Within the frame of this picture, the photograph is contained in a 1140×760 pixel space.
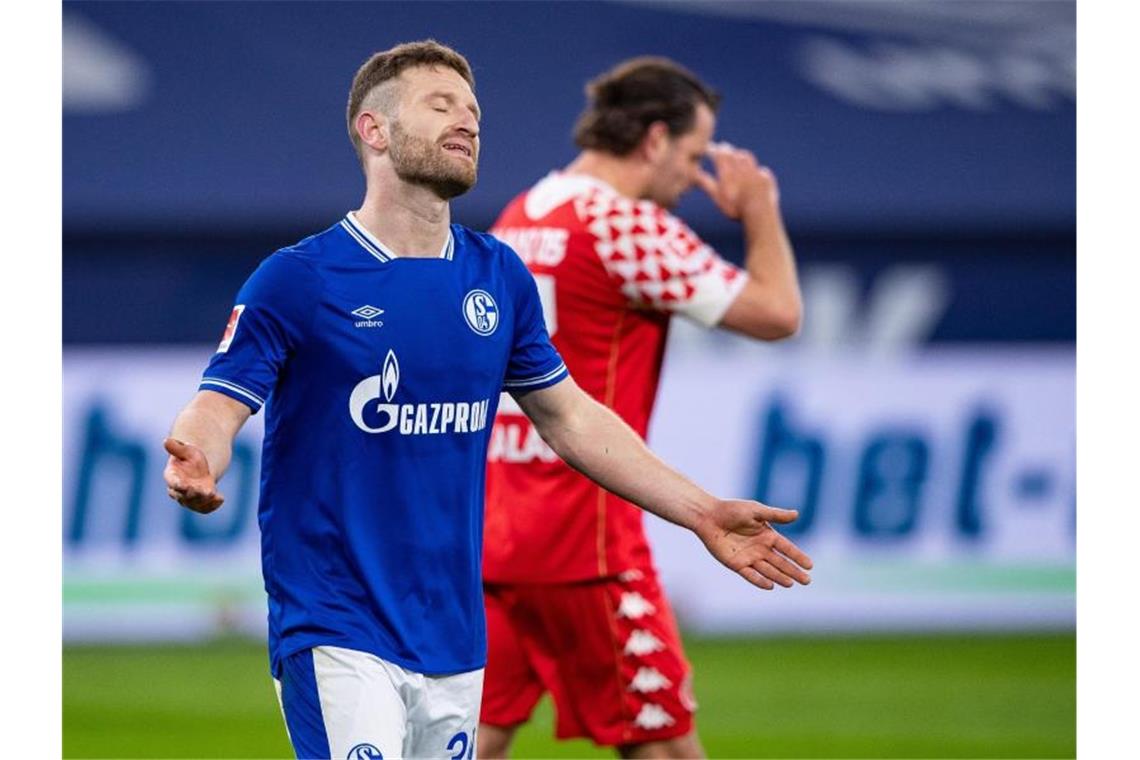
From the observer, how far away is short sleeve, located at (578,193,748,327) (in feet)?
17.7

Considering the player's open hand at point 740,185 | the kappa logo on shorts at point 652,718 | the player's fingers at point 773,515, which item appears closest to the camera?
the player's fingers at point 773,515

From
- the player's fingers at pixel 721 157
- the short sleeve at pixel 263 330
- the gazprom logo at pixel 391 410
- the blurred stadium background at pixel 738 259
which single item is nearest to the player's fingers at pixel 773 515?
the gazprom logo at pixel 391 410

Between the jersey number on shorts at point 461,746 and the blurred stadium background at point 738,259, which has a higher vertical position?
the blurred stadium background at point 738,259

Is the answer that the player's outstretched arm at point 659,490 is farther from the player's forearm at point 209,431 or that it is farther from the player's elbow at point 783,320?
the player's elbow at point 783,320

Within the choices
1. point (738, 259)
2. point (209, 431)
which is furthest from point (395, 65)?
point (738, 259)

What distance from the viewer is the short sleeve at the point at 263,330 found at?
366 centimetres

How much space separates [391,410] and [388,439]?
0.22 feet

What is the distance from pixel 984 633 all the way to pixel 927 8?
4.28 metres

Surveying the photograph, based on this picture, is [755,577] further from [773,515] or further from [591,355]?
[591,355]

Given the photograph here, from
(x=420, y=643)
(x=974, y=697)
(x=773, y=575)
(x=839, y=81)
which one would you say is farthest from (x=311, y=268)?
(x=839, y=81)

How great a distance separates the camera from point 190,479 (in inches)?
131

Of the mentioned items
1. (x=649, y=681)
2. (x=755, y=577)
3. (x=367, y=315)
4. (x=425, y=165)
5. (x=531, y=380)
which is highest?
(x=425, y=165)

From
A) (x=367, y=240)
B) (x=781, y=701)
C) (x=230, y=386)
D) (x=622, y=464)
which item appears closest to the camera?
(x=230, y=386)

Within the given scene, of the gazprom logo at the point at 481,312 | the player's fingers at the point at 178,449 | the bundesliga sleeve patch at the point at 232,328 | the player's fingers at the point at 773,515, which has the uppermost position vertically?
the gazprom logo at the point at 481,312
